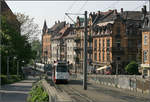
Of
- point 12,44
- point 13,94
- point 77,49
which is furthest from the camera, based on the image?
point 77,49

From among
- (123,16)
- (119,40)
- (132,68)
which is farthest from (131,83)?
(123,16)

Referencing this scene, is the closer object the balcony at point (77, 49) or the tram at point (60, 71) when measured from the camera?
the tram at point (60, 71)

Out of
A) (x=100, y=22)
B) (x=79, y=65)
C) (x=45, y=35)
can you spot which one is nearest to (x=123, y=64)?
(x=100, y=22)

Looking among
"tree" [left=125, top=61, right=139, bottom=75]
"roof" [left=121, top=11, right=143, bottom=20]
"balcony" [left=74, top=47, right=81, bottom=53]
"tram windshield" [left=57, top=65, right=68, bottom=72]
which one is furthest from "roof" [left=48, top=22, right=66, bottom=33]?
"tram windshield" [left=57, top=65, right=68, bottom=72]

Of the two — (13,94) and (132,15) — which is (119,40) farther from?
(13,94)

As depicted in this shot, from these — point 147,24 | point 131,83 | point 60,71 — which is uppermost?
point 147,24

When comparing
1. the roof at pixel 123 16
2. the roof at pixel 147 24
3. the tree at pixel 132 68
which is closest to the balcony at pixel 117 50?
the roof at pixel 123 16

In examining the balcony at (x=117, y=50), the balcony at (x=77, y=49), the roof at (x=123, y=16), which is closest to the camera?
the balcony at (x=117, y=50)

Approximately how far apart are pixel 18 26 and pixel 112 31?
2332cm

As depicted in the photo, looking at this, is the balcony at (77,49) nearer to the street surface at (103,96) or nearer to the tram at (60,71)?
the tram at (60,71)

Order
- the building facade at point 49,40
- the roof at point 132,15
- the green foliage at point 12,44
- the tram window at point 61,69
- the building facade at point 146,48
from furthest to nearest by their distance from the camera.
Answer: the building facade at point 49,40 → the roof at point 132,15 → the building facade at point 146,48 → the green foliage at point 12,44 → the tram window at point 61,69

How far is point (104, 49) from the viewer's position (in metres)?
74.0

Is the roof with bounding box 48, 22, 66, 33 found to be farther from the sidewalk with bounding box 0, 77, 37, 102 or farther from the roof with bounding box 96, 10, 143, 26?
the sidewalk with bounding box 0, 77, 37, 102

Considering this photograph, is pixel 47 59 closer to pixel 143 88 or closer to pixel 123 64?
pixel 123 64
